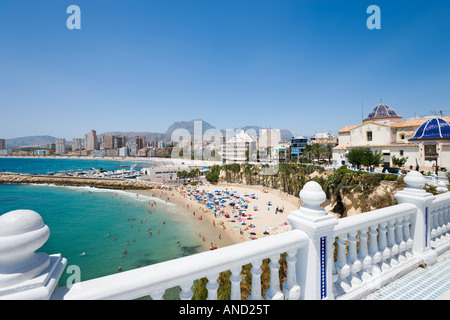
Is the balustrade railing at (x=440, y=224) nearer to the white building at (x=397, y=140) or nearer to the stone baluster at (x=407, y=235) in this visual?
the stone baluster at (x=407, y=235)

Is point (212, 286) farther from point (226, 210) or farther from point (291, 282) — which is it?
point (226, 210)

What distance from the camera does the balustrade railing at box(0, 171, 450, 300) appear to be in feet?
4.36

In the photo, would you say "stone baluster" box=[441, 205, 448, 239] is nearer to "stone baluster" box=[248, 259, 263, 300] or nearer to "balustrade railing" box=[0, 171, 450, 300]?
"balustrade railing" box=[0, 171, 450, 300]

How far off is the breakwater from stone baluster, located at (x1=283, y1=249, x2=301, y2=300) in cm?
5276

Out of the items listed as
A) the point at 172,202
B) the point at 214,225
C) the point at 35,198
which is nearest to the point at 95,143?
the point at 35,198

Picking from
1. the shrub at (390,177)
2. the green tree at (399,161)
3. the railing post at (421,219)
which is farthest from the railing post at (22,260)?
the green tree at (399,161)

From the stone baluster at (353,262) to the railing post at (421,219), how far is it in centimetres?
175

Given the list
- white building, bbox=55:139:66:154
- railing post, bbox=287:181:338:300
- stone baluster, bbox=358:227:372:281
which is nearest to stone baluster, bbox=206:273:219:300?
railing post, bbox=287:181:338:300

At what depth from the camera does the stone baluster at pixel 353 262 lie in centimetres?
315

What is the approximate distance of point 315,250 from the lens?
2523 mm

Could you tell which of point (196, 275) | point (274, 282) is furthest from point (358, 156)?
point (196, 275)

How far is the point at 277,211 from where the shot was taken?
2914 cm

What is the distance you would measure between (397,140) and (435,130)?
10055mm
